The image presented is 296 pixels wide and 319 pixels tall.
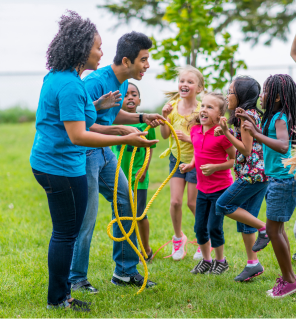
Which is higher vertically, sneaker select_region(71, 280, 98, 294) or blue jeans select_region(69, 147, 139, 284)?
blue jeans select_region(69, 147, 139, 284)

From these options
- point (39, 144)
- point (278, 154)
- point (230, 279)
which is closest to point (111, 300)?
point (230, 279)

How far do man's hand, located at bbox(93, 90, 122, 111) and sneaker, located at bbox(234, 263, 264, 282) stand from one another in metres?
1.87

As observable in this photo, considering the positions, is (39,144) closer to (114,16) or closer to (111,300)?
(111,300)

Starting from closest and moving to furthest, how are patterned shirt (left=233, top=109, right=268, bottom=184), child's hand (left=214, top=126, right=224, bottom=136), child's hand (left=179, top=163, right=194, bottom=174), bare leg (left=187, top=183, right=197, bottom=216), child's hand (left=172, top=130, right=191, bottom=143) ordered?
1. patterned shirt (left=233, top=109, right=268, bottom=184)
2. child's hand (left=214, top=126, right=224, bottom=136)
3. child's hand (left=179, top=163, right=194, bottom=174)
4. child's hand (left=172, top=130, right=191, bottom=143)
5. bare leg (left=187, top=183, right=197, bottom=216)

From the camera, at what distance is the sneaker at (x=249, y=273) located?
3.43 m

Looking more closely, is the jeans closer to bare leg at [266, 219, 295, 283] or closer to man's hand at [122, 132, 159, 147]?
bare leg at [266, 219, 295, 283]

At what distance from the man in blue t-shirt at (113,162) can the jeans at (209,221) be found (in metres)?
0.71

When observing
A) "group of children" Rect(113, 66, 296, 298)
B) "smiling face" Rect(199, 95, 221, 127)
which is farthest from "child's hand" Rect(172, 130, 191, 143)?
"smiling face" Rect(199, 95, 221, 127)

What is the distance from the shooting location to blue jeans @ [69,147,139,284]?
318 centimetres

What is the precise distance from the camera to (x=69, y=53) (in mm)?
2547

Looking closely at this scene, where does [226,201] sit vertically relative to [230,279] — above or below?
above

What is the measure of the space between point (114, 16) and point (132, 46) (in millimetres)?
8439

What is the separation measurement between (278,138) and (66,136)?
1544 mm

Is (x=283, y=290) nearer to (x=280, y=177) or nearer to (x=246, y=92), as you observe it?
(x=280, y=177)
